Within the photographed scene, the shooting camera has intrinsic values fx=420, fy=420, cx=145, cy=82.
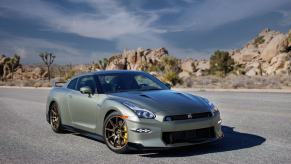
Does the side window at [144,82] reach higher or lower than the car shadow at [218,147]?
higher

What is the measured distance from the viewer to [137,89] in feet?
24.8

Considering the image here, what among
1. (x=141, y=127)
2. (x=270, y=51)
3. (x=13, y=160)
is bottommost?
(x=13, y=160)

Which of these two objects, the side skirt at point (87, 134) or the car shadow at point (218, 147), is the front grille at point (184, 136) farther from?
the side skirt at point (87, 134)

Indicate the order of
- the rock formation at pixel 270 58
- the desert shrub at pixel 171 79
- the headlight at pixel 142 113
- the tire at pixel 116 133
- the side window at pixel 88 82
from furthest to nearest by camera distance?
the rock formation at pixel 270 58 < the desert shrub at pixel 171 79 < the side window at pixel 88 82 < the tire at pixel 116 133 < the headlight at pixel 142 113

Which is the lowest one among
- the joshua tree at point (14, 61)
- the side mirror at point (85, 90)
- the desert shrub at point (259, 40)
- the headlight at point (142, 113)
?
the headlight at point (142, 113)

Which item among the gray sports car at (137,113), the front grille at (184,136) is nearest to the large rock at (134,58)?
the gray sports car at (137,113)

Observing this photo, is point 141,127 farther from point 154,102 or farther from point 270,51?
point 270,51

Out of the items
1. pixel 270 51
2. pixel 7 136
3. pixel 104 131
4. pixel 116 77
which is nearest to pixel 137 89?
pixel 116 77

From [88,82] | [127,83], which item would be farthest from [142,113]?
[88,82]

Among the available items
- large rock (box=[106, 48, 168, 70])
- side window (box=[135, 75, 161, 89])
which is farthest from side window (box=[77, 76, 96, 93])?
large rock (box=[106, 48, 168, 70])

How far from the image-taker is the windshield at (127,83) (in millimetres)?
7578

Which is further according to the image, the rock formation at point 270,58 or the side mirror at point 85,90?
the rock formation at point 270,58

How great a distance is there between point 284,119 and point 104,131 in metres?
5.44

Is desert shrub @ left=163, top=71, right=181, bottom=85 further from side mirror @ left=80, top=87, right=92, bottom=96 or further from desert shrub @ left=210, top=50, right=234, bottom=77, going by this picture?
desert shrub @ left=210, top=50, right=234, bottom=77
